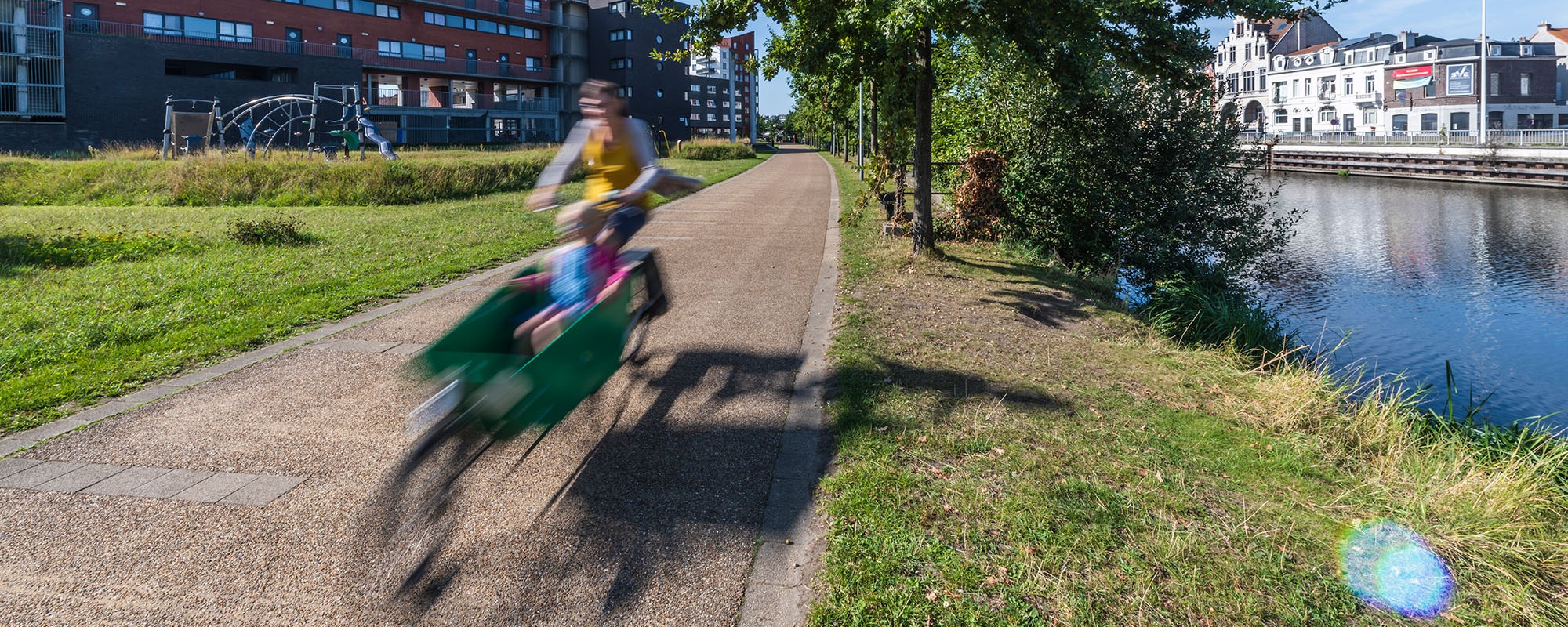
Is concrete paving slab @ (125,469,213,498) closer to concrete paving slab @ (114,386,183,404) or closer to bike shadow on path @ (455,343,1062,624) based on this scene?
concrete paving slab @ (114,386,183,404)

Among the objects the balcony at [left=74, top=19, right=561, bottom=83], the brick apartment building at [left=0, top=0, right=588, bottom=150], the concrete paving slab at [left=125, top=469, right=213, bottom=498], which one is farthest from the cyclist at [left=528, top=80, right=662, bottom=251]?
the balcony at [left=74, top=19, right=561, bottom=83]

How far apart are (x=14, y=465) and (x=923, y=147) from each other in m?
9.12

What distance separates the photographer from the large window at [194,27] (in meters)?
44.2

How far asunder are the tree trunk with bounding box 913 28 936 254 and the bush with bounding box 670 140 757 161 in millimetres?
35724

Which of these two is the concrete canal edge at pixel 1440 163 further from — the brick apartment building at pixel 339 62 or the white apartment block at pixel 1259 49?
the white apartment block at pixel 1259 49

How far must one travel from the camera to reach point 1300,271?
16031 millimetres

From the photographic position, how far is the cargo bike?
3.55m

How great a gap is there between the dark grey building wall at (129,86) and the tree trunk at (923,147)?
42414 millimetres

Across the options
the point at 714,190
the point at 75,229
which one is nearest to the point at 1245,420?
the point at 75,229

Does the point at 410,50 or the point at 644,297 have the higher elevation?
the point at 410,50

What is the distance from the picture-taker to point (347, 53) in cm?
5288

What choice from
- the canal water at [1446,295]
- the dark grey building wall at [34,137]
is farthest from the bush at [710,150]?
the canal water at [1446,295]

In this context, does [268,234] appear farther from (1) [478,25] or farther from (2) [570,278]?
(1) [478,25]

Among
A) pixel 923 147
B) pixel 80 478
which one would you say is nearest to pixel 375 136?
pixel 923 147
